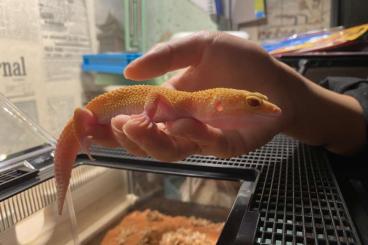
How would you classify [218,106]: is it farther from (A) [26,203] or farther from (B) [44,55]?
(B) [44,55]

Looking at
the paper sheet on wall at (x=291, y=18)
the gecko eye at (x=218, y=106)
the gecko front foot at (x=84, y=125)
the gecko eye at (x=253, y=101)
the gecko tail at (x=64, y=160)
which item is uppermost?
the paper sheet on wall at (x=291, y=18)

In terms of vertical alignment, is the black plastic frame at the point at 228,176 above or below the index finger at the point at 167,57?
below

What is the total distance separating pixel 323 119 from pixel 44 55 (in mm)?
801

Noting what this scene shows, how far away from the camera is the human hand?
0.44 metres

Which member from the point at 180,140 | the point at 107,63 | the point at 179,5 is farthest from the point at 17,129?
the point at 179,5

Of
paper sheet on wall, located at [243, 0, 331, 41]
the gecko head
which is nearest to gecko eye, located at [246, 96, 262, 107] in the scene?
the gecko head

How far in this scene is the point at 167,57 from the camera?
0.55m

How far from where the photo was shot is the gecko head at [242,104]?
379 millimetres

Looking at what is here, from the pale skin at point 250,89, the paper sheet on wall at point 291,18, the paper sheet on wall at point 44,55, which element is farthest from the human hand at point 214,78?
the paper sheet on wall at point 291,18

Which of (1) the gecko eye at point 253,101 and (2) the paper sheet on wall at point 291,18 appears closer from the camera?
(1) the gecko eye at point 253,101

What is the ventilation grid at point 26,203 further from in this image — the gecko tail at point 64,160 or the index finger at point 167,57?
the index finger at point 167,57

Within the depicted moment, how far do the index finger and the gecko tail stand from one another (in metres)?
0.15

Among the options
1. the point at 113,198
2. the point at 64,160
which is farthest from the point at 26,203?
the point at 113,198

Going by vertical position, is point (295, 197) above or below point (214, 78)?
below
